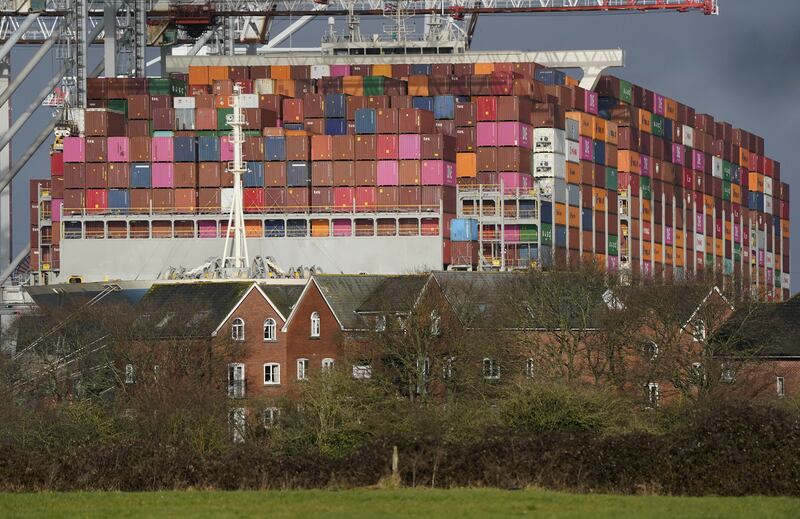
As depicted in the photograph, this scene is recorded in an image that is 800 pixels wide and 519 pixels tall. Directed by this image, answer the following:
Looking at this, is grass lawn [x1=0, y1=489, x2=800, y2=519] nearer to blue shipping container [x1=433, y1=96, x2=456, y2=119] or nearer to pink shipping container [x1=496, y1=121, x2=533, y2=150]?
pink shipping container [x1=496, y1=121, x2=533, y2=150]

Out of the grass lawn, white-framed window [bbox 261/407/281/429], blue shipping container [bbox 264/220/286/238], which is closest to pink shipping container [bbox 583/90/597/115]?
blue shipping container [bbox 264/220/286/238]

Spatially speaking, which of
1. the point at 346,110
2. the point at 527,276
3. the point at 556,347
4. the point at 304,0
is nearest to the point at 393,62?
the point at 304,0

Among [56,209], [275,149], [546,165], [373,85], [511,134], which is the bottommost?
[56,209]

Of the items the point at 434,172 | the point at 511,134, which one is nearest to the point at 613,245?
the point at 511,134

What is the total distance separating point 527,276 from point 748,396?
1503 centimetres

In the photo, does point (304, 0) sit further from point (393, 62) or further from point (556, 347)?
point (556, 347)

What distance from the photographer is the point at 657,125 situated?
123m

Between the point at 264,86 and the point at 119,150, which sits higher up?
the point at 264,86

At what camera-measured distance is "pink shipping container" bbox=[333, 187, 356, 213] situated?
3947 inches

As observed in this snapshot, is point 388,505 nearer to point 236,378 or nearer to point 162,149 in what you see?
point 236,378

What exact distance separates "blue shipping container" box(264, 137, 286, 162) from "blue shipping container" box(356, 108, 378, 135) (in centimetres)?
400

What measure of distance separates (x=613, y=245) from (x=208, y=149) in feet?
88.3

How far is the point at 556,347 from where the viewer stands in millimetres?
66688

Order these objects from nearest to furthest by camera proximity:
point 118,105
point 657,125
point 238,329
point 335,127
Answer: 1. point 238,329
2. point 335,127
3. point 118,105
4. point 657,125
